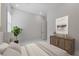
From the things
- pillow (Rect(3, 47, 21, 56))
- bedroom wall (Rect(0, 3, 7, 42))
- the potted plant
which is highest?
bedroom wall (Rect(0, 3, 7, 42))

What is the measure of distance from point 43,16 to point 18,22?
0.31 m

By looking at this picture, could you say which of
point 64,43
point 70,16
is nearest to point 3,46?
point 64,43

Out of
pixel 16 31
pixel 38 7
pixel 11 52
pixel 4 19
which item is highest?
pixel 38 7

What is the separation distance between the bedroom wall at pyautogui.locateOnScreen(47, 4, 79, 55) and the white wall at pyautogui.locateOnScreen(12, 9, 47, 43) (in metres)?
0.13

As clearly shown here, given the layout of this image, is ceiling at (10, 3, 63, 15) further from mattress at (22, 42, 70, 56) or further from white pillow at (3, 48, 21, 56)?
white pillow at (3, 48, 21, 56)

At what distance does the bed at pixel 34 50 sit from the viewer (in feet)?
5.40

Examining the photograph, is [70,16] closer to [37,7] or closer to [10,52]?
[37,7]

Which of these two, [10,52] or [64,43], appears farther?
[64,43]

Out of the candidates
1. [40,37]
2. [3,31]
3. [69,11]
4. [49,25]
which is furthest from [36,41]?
[69,11]

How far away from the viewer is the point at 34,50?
5.56 feet

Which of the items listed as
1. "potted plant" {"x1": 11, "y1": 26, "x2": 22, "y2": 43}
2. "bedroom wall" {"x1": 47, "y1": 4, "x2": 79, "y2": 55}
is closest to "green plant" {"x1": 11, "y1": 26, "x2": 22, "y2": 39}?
"potted plant" {"x1": 11, "y1": 26, "x2": 22, "y2": 43}

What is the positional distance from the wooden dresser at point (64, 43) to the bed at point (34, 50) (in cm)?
4

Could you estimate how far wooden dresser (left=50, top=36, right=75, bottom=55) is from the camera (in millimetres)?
1686

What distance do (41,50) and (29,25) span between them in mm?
329
